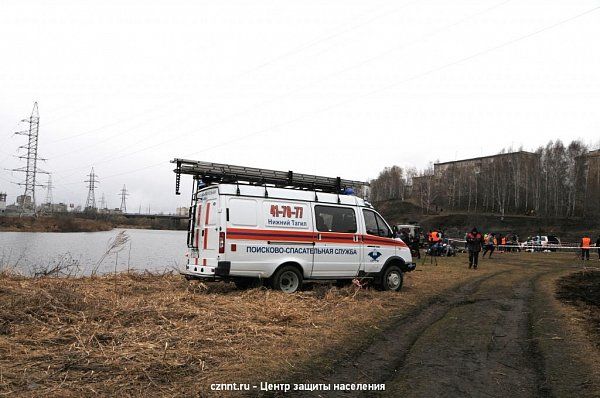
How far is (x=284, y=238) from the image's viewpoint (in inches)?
382

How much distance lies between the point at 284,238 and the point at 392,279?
11.5 ft

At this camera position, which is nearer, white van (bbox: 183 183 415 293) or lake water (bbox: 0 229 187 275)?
white van (bbox: 183 183 415 293)

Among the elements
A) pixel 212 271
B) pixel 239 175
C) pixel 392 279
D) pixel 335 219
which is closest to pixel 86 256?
pixel 239 175

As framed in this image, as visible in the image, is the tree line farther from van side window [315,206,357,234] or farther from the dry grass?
the dry grass

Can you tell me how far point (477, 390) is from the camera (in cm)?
438

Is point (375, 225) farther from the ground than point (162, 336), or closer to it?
farther from the ground

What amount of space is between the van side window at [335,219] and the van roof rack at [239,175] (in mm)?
1299

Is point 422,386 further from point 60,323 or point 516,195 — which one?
point 516,195

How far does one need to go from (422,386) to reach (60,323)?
4.65 m

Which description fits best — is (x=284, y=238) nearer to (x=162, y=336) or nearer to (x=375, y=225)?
(x=375, y=225)

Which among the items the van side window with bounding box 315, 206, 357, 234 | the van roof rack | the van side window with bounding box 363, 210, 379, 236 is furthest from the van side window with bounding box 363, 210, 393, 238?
the van roof rack

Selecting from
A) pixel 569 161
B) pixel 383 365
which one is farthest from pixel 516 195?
pixel 383 365

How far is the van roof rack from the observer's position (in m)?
10.1

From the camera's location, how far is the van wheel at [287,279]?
374 inches
